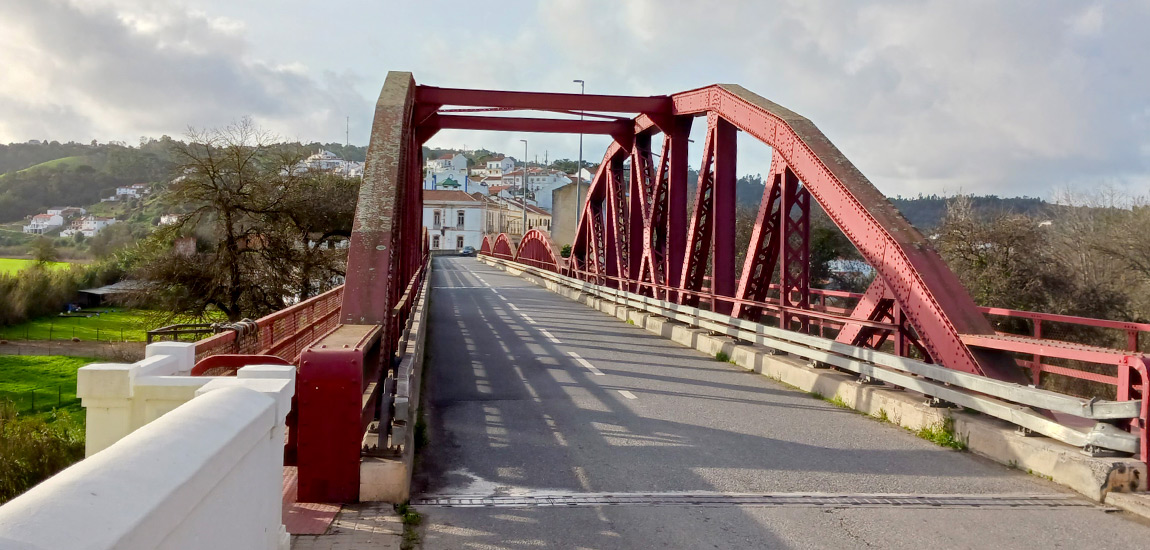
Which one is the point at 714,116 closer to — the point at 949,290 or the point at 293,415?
the point at 949,290

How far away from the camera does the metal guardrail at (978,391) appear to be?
6324 millimetres

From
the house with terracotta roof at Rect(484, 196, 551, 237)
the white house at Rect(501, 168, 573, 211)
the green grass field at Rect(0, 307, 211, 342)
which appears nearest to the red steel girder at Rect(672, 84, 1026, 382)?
the green grass field at Rect(0, 307, 211, 342)

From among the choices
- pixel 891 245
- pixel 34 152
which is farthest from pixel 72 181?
pixel 891 245

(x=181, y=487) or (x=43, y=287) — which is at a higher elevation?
(x=181, y=487)

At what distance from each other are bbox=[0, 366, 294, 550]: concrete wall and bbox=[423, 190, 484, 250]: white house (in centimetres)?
11649

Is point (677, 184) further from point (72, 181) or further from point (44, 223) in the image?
point (72, 181)

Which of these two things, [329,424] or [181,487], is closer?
[181,487]

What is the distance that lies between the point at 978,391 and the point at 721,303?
8.81 meters

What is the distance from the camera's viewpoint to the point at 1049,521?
5734 mm

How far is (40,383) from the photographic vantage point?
39406 mm

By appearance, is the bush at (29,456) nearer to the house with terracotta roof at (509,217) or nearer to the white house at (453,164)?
the house with terracotta roof at (509,217)

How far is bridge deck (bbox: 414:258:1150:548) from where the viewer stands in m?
5.36

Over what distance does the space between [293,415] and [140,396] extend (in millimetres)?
1607

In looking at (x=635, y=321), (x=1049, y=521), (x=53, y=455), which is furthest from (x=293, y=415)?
(x=635, y=321)
